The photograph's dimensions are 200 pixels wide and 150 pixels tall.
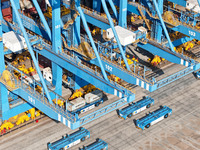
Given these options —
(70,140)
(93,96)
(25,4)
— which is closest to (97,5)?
(25,4)

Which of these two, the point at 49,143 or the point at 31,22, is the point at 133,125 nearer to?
the point at 49,143

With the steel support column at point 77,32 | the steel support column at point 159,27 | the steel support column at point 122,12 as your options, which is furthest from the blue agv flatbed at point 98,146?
the steel support column at point 159,27

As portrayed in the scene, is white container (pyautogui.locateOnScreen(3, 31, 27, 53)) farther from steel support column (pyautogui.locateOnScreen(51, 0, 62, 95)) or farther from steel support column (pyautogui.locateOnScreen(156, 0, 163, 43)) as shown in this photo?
steel support column (pyautogui.locateOnScreen(156, 0, 163, 43))

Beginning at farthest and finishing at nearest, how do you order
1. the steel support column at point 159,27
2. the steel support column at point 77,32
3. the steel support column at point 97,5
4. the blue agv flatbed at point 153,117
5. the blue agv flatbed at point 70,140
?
1. the steel support column at point 97,5
2. the steel support column at point 159,27
3. the steel support column at point 77,32
4. the blue agv flatbed at point 153,117
5. the blue agv flatbed at point 70,140

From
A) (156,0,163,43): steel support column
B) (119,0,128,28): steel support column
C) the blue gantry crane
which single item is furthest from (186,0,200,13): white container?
(119,0,128,28): steel support column

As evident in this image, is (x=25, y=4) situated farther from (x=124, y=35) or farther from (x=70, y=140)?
(x=70, y=140)

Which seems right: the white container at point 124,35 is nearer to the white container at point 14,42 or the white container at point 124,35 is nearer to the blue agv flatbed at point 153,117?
the blue agv flatbed at point 153,117

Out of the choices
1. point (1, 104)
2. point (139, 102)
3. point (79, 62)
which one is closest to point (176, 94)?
point (139, 102)
